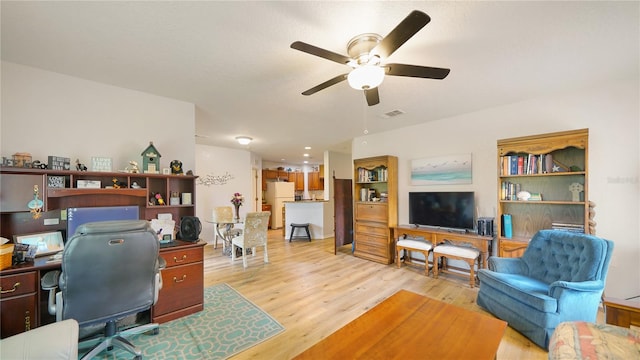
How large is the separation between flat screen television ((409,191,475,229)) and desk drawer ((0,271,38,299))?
443 cm

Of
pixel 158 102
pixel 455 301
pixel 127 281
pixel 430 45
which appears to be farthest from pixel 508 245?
pixel 158 102

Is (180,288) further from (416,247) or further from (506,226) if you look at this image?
(506,226)

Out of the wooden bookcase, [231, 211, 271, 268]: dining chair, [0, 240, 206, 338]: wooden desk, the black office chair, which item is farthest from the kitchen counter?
the black office chair

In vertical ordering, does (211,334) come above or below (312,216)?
below

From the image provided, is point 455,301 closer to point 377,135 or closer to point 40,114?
point 377,135

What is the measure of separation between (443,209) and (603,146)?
1.85m

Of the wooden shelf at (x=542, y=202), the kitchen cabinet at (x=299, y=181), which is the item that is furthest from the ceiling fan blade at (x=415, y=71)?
the kitchen cabinet at (x=299, y=181)

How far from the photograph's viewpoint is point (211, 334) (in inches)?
86.4

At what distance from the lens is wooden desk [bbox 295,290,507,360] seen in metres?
1.28

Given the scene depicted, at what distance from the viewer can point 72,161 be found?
2.40 m

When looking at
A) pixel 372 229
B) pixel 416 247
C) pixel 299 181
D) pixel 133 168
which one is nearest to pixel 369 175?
pixel 372 229

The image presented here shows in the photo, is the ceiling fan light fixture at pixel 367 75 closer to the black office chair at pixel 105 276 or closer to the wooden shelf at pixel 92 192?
the black office chair at pixel 105 276

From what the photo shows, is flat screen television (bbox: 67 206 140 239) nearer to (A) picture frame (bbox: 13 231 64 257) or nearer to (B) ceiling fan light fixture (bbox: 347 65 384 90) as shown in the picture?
(A) picture frame (bbox: 13 231 64 257)

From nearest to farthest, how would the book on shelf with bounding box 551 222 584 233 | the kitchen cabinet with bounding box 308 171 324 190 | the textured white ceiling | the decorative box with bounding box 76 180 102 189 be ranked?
1. the textured white ceiling
2. the decorative box with bounding box 76 180 102 189
3. the book on shelf with bounding box 551 222 584 233
4. the kitchen cabinet with bounding box 308 171 324 190
